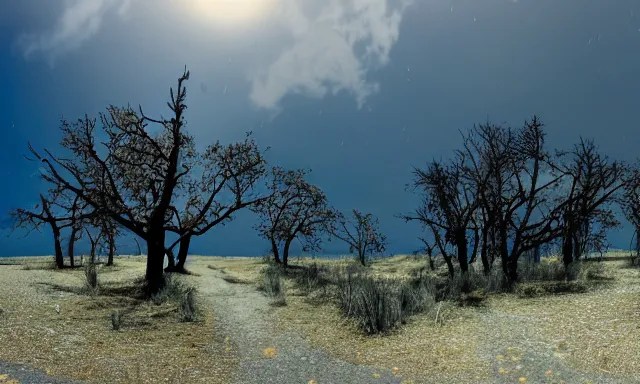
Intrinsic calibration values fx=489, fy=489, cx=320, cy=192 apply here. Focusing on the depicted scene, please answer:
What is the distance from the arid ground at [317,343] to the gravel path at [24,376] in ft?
0.12

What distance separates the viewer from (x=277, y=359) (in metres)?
7.66

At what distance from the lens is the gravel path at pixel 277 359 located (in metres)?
6.75

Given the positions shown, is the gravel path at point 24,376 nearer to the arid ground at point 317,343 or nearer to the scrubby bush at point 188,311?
the arid ground at point 317,343

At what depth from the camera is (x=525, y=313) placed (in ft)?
33.2

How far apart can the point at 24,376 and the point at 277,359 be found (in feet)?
11.4

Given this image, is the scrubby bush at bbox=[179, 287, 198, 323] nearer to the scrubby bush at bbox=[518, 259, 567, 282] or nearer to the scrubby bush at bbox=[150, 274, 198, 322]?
the scrubby bush at bbox=[150, 274, 198, 322]

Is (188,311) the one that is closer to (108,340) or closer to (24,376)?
(108,340)

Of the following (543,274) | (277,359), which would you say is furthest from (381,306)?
(543,274)

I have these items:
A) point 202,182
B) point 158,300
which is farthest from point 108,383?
point 202,182

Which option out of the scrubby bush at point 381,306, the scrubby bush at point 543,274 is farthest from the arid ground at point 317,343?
the scrubby bush at point 543,274

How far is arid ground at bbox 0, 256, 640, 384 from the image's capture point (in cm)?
680

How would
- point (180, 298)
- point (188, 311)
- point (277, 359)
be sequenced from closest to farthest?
point (277, 359) → point (188, 311) → point (180, 298)

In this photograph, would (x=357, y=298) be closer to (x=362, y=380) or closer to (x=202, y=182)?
(x=362, y=380)

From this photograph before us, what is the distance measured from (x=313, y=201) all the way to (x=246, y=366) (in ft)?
77.8
